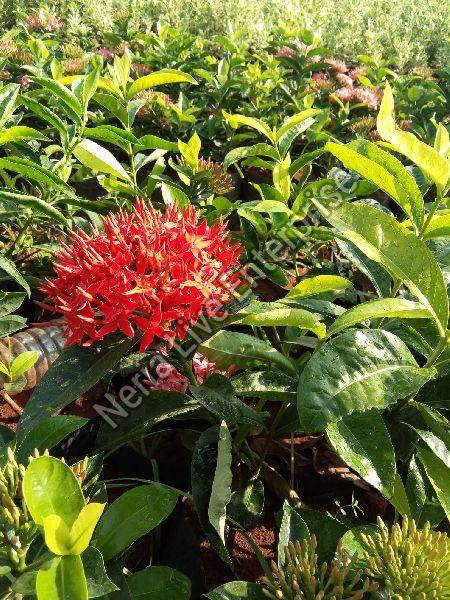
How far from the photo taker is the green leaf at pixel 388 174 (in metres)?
0.81

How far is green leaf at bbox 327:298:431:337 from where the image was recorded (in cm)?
74

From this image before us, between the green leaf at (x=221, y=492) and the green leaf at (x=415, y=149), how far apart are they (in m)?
0.53

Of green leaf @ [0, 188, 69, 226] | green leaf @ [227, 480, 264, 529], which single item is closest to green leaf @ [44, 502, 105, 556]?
green leaf @ [227, 480, 264, 529]

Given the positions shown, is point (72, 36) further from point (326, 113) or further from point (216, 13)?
point (326, 113)

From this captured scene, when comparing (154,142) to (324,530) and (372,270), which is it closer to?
(372,270)

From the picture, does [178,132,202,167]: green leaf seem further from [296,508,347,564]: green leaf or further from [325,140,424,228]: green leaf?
[296,508,347,564]: green leaf

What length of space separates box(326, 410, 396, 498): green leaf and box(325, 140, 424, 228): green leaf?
34 centimetres

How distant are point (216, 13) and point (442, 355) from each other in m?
5.19

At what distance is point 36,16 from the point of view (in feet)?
12.0

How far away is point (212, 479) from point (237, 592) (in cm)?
19

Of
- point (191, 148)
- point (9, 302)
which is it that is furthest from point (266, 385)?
point (191, 148)

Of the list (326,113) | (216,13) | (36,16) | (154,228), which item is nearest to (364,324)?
(154,228)

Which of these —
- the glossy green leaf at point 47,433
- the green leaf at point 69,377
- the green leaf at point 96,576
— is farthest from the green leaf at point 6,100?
the green leaf at point 96,576

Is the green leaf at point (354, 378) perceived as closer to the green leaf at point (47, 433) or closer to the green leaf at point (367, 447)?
the green leaf at point (367, 447)
